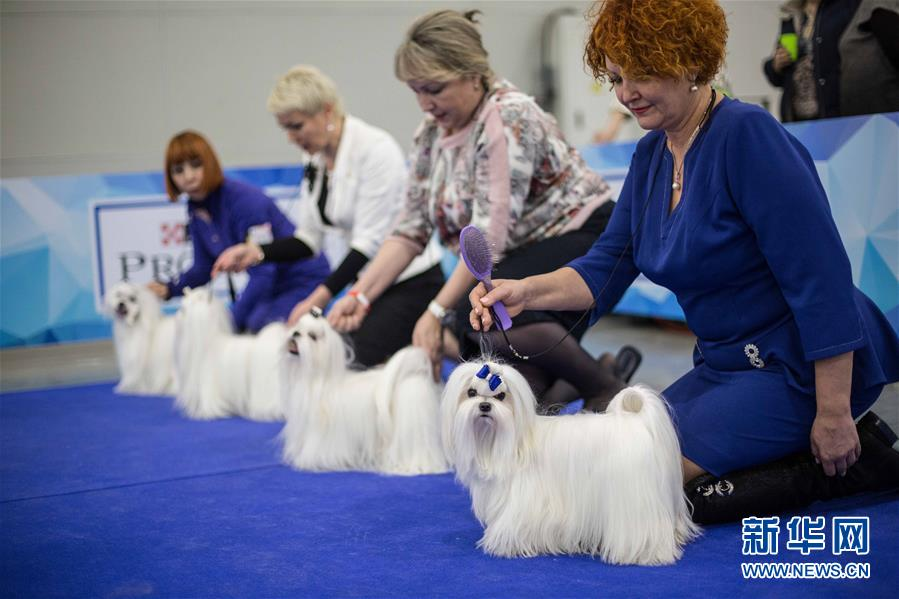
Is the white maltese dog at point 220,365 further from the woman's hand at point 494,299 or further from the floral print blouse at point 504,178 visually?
the woman's hand at point 494,299

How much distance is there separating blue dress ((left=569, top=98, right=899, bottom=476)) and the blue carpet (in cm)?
26

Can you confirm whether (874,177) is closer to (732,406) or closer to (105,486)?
(732,406)

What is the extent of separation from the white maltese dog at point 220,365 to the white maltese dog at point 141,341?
0.44 metres

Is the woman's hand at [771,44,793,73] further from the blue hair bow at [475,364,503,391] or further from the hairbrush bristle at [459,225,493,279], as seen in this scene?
the blue hair bow at [475,364,503,391]

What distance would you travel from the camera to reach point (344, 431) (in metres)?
3.05

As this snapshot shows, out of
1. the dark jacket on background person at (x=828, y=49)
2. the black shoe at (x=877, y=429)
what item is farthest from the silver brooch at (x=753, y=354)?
the dark jacket on background person at (x=828, y=49)

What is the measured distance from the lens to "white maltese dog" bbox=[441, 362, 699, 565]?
2006 millimetres

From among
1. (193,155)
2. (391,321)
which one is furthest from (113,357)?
(391,321)

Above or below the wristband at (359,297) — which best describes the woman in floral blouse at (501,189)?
above

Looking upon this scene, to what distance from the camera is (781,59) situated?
410cm

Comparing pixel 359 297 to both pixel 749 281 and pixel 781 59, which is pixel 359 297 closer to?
pixel 749 281

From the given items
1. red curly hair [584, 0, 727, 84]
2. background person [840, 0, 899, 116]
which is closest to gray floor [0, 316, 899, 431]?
background person [840, 0, 899, 116]

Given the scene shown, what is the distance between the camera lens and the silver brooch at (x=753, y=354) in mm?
2168

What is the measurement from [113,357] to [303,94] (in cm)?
285
